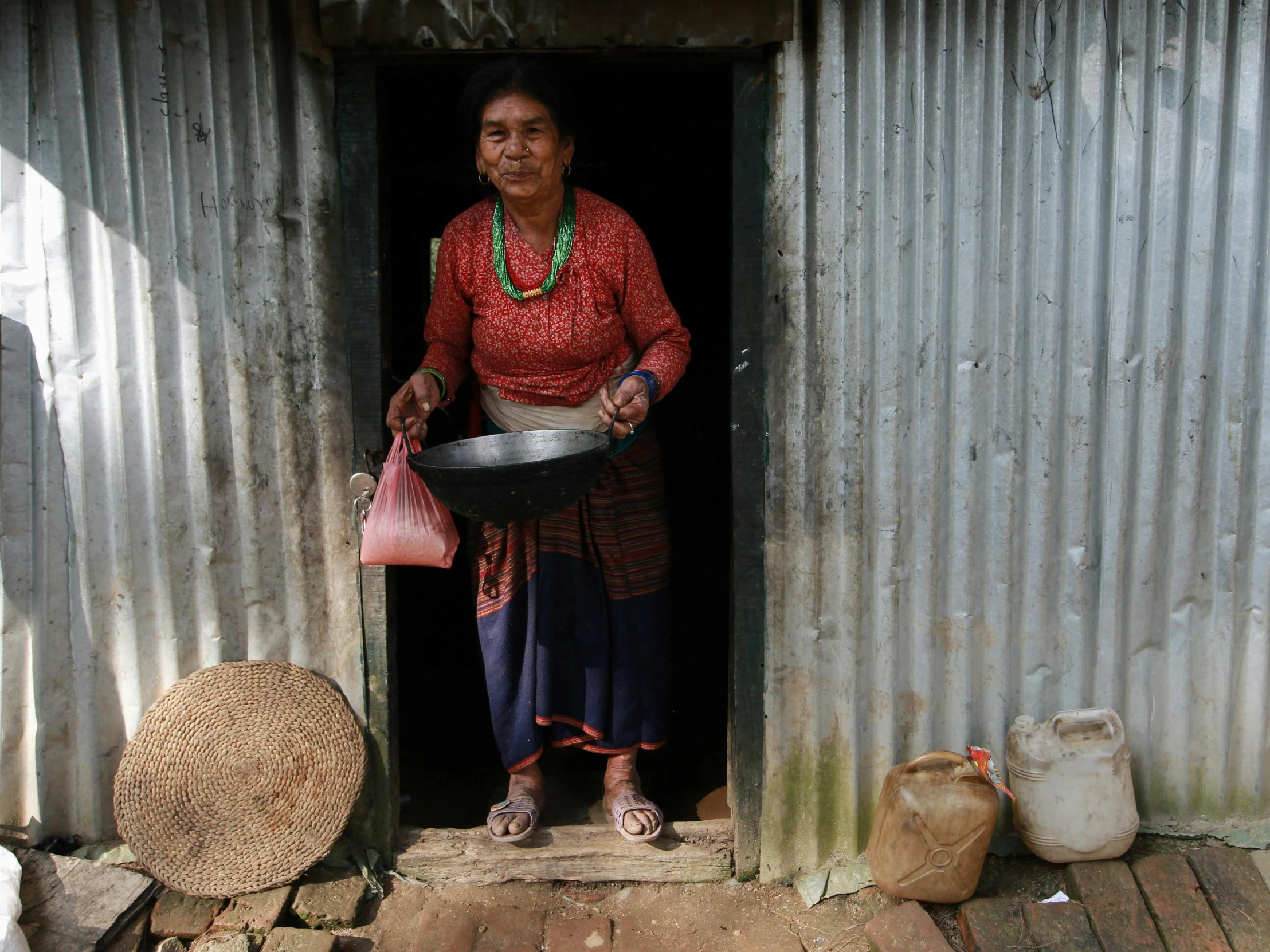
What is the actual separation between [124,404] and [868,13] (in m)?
2.41

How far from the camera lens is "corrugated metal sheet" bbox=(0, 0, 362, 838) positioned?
103 inches

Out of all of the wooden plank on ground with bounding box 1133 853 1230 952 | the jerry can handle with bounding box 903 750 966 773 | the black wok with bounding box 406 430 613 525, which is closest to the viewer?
the black wok with bounding box 406 430 613 525

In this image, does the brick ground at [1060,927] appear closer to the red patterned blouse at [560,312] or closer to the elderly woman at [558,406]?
the elderly woman at [558,406]

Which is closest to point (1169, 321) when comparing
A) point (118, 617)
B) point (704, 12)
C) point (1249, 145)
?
point (1249, 145)

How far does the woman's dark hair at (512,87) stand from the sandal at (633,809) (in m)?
2.12

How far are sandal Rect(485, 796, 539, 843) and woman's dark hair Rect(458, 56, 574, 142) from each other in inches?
81.8

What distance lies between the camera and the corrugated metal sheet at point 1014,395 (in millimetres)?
2609

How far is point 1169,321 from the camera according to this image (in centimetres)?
271

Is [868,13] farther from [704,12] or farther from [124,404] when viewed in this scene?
[124,404]

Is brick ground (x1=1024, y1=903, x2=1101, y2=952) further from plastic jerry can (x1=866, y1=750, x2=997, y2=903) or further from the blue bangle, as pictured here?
the blue bangle

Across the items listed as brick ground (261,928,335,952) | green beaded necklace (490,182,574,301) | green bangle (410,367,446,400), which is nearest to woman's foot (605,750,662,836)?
brick ground (261,928,335,952)

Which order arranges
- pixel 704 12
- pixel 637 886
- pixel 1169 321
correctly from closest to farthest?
pixel 704 12 < pixel 1169 321 < pixel 637 886

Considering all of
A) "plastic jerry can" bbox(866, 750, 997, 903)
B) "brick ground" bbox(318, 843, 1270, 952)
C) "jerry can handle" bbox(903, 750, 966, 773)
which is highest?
"jerry can handle" bbox(903, 750, 966, 773)

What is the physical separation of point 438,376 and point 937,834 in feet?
6.43
